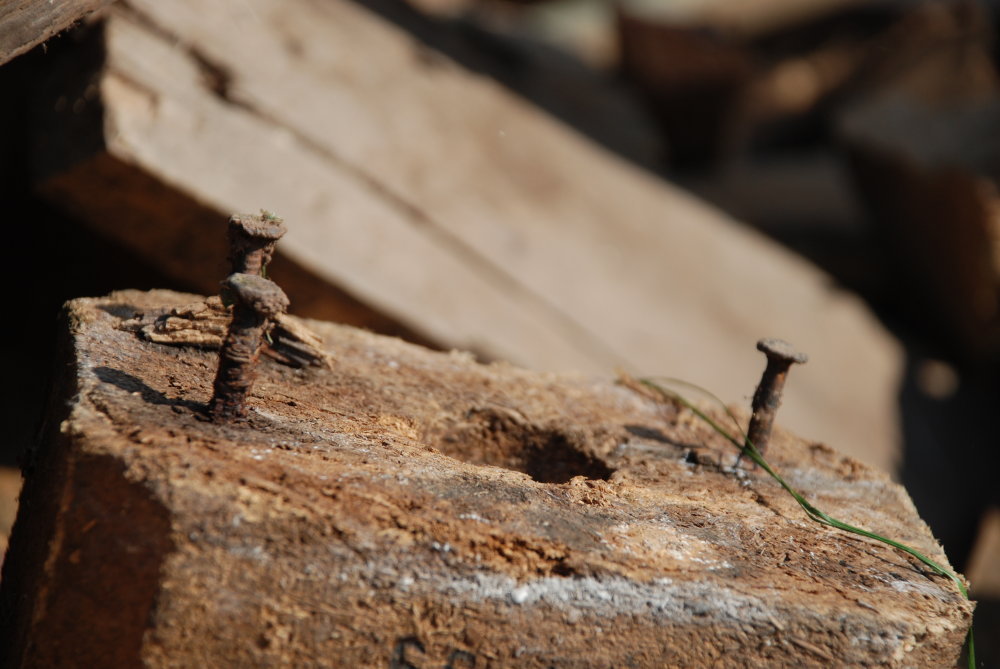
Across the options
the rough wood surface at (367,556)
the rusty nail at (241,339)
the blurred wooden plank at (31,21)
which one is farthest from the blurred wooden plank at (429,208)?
the rusty nail at (241,339)

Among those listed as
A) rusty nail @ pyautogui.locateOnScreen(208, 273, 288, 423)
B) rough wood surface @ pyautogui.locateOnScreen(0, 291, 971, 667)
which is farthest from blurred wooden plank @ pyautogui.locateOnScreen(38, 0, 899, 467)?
rusty nail @ pyautogui.locateOnScreen(208, 273, 288, 423)

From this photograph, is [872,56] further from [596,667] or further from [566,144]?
[596,667]

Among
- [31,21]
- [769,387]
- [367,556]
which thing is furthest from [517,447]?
[31,21]

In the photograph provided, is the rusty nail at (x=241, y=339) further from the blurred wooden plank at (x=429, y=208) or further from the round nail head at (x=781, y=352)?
the blurred wooden plank at (x=429, y=208)

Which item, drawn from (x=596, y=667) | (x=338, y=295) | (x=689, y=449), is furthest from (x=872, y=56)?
(x=596, y=667)

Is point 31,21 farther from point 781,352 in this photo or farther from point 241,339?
point 781,352

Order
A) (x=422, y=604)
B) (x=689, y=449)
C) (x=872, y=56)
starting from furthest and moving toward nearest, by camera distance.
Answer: (x=872, y=56)
(x=689, y=449)
(x=422, y=604)
